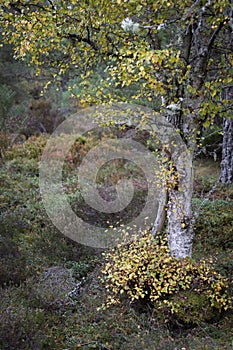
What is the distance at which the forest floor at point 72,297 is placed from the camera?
3576 millimetres

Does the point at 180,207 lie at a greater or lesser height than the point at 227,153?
lesser

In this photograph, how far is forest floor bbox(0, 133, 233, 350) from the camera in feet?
11.7

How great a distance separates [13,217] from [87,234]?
4.84 feet

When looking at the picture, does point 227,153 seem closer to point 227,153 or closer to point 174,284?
point 227,153

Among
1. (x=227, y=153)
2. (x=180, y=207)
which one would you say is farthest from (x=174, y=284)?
(x=227, y=153)

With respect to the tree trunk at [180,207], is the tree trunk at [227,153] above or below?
above

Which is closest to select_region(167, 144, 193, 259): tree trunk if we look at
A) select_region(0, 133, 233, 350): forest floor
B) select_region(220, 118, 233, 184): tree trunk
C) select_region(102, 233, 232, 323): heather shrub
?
select_region(102, 233, 232, 323): heather shrub

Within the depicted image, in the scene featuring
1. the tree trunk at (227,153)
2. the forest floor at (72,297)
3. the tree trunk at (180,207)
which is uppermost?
the tree trunk at (227,153)

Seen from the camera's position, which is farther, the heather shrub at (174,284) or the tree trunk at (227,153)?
the tree trunk at (227,153)

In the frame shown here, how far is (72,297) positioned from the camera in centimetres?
456

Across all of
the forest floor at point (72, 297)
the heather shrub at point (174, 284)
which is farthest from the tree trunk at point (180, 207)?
the forest floor at point (72, 297)

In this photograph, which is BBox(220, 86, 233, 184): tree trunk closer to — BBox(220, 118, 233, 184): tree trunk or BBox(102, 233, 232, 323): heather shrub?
BBox(220, 118, 233, 184): tree trunk

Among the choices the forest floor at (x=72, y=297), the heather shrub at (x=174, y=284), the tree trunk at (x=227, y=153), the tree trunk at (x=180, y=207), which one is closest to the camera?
the forest floor at (x=72, y=297)

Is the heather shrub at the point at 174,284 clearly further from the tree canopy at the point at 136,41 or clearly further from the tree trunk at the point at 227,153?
the tree trunk at the point at 227,153
